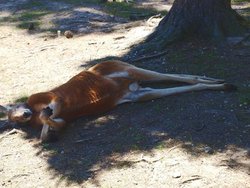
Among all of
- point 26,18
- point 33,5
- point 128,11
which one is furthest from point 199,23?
point 33,5

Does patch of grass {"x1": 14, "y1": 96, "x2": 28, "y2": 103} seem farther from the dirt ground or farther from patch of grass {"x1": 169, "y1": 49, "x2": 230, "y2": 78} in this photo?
patch of grass {"x1": 169, "y1": 49, "x2": 230, "y2": 78}

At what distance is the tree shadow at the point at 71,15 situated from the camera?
10.1m

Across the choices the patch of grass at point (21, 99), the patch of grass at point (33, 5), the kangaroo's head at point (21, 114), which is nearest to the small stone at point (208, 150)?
the kangaroo's head at point (21, 114)

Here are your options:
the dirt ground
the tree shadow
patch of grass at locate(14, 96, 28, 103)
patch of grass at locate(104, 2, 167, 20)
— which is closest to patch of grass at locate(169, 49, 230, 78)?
the dirt ground

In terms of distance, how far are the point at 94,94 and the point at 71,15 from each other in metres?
5.52

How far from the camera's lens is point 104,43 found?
8.81 m

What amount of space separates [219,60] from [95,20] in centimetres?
413

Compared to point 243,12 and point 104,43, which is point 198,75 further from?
point 243,12

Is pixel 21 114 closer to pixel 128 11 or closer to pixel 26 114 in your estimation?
pixel 26 114

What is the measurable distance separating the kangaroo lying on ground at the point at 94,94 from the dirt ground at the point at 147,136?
0.42 feet

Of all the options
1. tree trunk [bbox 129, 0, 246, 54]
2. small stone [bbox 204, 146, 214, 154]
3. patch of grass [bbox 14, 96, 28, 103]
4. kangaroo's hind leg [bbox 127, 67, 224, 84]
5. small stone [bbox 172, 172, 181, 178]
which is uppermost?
tree trunk [bbox 129, 0, 246, 54]

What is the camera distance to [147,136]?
17.2 ft

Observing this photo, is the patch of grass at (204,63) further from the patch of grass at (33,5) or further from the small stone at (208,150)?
the patch of grass at (33,5)

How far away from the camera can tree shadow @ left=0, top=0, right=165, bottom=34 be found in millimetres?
10125
